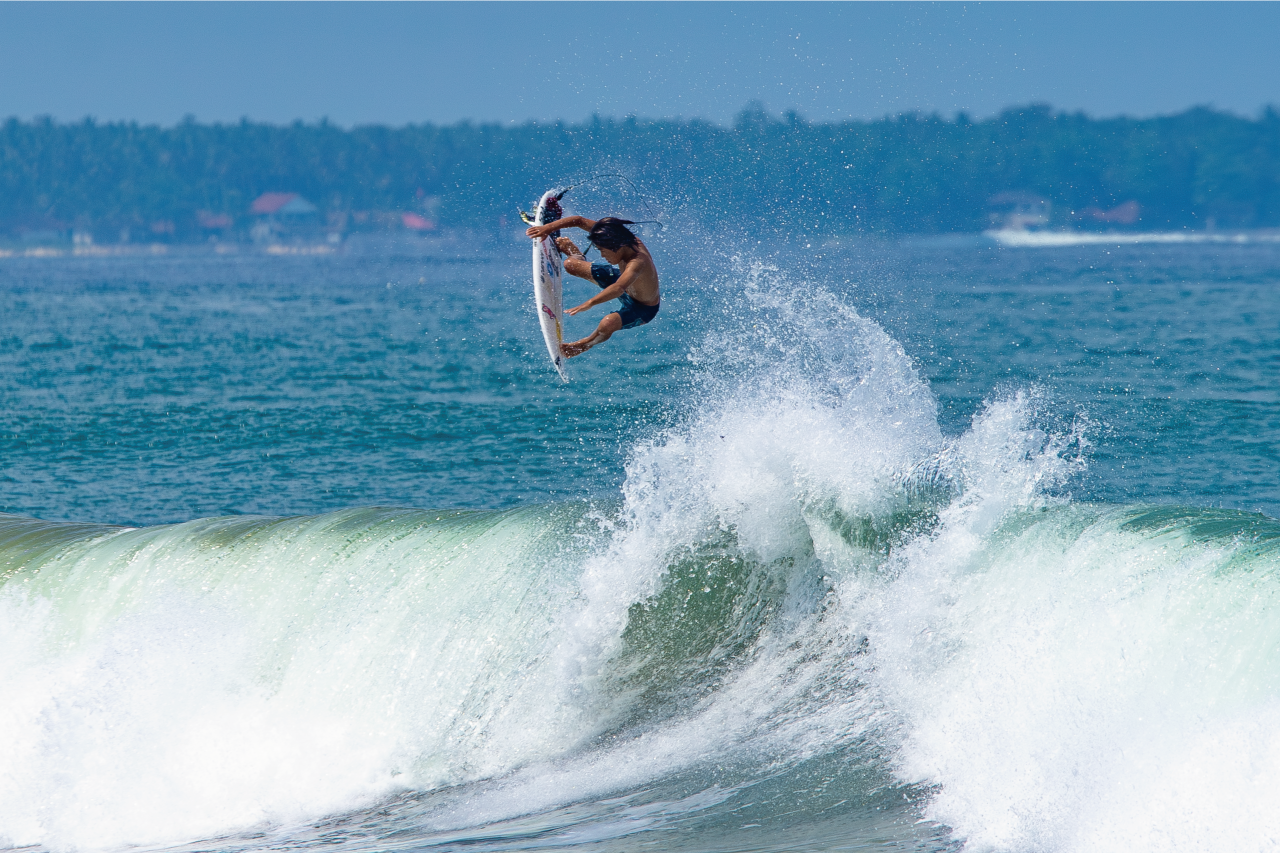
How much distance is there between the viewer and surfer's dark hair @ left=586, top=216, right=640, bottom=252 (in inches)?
414

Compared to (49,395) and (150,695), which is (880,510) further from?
(49,395)

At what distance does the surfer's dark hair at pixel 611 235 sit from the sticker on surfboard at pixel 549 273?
59 centimetres

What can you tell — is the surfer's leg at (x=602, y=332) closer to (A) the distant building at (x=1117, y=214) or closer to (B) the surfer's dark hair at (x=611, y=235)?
(B) the surfer's dark hair at (x=611, y=235)

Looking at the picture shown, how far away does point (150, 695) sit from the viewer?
10.0m

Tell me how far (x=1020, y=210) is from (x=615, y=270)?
448 ft

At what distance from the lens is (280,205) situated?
18788 centimetres

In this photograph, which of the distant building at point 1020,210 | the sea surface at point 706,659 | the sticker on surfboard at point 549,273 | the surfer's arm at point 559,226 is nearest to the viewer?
the sea surface at point 706,659

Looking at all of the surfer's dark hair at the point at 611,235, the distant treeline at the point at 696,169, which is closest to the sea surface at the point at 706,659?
the surfer's dark hair at the point at 611,235

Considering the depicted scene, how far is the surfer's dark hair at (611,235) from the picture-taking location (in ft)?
34.5

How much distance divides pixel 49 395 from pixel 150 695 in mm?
23398

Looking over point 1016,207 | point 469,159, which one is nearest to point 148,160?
point 469,159

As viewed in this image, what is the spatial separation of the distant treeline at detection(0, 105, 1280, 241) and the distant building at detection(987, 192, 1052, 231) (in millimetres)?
976

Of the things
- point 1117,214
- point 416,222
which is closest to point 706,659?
point 1117,214

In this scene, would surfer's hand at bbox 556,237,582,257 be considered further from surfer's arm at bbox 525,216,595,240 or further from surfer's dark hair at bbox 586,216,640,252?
surfer's dark hair at bbox 586,216,640,252
